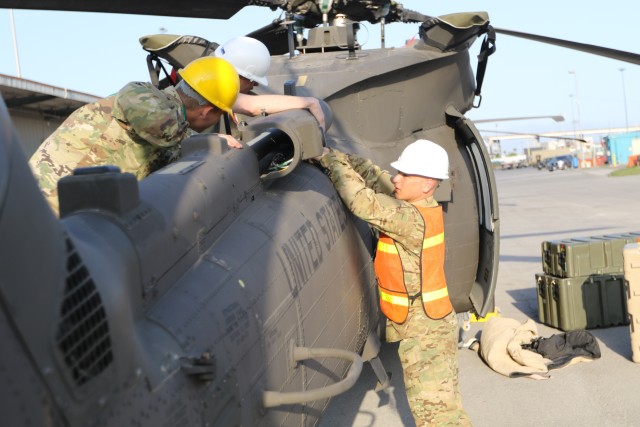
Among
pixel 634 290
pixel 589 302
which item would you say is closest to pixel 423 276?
pixel 634 290

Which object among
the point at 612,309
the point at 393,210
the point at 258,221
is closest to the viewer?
the point at 258,221

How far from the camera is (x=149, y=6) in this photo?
3736 millimetres

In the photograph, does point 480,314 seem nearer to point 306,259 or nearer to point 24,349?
point 306,259

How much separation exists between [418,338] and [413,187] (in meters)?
0.94

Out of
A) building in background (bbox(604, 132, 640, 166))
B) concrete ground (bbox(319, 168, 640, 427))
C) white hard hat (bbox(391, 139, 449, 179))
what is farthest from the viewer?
building in background (bbox(604, 132, 640, 166))

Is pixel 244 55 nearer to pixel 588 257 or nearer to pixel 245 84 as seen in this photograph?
pixel 245 84

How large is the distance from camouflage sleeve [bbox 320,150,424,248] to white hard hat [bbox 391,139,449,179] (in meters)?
0.24

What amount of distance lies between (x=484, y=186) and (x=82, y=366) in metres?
5.22

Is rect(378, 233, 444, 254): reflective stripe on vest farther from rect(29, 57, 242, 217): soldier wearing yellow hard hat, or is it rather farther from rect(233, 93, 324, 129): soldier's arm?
rect(29, 57, 242, 217): soldier wearing yellow hard hat

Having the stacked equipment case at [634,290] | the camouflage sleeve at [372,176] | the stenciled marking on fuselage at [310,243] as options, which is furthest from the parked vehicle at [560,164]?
the stenciled marking on fuselage at [310,243]

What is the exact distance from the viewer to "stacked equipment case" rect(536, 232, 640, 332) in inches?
308

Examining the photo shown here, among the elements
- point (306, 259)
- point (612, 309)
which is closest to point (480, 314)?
point (612, 309)

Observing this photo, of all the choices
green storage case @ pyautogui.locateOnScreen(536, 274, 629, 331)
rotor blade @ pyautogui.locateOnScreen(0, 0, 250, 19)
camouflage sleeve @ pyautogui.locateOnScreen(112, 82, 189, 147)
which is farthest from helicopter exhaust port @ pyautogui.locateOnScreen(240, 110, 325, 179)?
green storage case @ pyautogui.locateOnScreen(536, 274, 629, 331)

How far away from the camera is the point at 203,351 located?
2.36m
